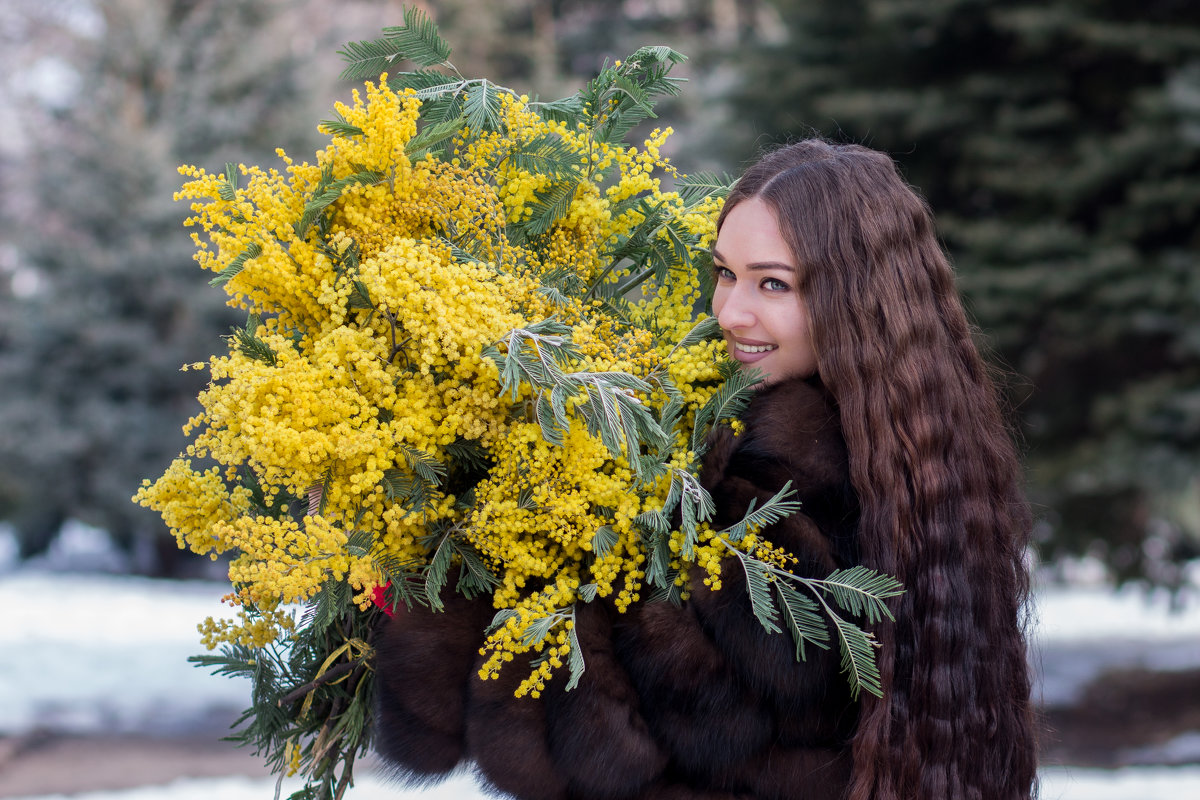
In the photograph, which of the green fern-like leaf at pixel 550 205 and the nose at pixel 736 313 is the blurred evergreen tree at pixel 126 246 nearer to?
the green fern-like leaf at pixel 550 205

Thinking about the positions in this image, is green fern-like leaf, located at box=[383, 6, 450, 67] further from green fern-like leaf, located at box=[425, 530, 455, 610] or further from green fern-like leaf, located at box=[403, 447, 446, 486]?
green fern-like leaf, located at box=[425, 530, 455, 610]

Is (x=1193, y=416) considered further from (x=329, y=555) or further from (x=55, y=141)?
(x=55, y=141)

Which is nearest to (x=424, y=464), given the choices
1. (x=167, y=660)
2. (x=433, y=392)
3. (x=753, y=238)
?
(x=433, y=392)

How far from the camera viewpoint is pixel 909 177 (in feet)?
21.5

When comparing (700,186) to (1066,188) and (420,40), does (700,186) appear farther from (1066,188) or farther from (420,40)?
(1066,188)

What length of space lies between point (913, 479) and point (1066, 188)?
4640 millimetres

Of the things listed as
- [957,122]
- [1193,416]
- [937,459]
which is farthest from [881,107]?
[937,459]

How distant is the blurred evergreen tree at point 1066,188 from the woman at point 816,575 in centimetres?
352

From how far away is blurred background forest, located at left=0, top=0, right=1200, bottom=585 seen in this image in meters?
5.56

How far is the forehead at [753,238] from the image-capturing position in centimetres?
192

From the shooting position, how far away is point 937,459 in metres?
1.94

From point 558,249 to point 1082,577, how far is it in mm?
12879

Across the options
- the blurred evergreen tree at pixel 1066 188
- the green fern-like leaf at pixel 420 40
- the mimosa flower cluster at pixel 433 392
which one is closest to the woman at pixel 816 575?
the mimosa flower cluster at pixel 433 392

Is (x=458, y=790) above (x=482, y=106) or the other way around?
the other way around
